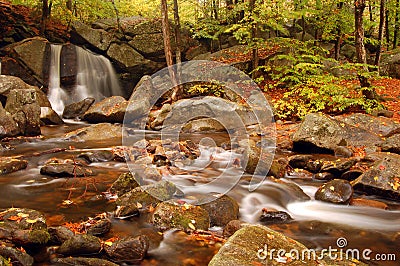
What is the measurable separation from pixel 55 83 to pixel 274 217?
14865 mm

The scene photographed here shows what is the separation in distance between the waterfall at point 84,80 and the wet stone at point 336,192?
533 inches

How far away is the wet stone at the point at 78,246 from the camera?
3254 mm

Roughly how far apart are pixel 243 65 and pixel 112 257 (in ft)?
47.1

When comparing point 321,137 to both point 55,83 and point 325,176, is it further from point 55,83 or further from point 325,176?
point 55,83

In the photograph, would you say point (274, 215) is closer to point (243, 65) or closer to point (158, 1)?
point (243, 65)

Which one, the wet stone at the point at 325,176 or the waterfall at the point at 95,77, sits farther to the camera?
the waterfall at the point at 95,77

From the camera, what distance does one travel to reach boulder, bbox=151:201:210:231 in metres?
4.15

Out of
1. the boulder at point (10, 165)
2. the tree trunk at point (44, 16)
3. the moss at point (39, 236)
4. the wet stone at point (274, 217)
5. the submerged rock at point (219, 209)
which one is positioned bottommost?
the wet stone at point (274, 217)

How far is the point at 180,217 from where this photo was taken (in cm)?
421

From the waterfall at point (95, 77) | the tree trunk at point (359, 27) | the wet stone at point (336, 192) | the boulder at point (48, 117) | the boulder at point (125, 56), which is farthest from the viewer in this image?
the boulder at point (125, 56)

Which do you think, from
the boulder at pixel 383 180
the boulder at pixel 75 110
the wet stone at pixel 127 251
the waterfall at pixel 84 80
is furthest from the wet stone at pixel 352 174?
the waterfall at pixel 84 80

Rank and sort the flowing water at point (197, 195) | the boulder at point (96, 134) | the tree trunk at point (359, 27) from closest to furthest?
the flowing water at point (197, 195)
the tree trunk at point (359, 27)
the boulder at point (96, 134)

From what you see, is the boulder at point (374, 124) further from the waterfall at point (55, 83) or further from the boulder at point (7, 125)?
the waterfall at point (55, 83)

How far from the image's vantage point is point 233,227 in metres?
3.98
